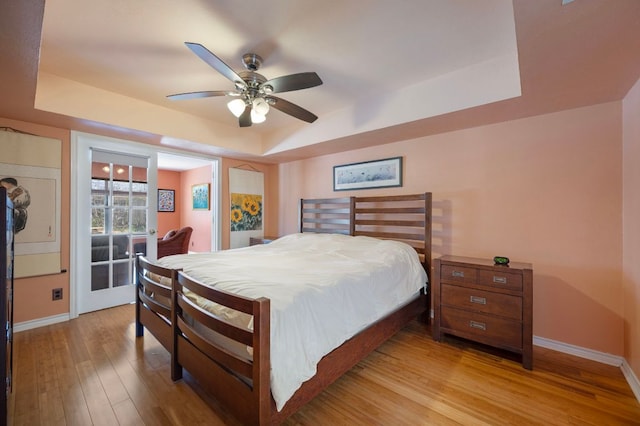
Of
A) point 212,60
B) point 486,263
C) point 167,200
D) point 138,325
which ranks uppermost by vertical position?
point 212,60

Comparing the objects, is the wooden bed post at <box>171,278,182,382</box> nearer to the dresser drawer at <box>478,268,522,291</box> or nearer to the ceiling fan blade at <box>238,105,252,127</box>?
the ceiling fan blade at <box>238,105,252,127</box>

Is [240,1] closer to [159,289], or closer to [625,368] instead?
[159,289]

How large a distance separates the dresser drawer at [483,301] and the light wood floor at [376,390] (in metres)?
0.40

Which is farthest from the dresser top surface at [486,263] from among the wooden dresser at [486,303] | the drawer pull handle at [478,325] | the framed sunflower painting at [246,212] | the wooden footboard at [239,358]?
the framed sunflower painting at [246,212]

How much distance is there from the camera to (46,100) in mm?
2451

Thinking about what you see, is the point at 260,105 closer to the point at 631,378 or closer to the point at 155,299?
the point at 155,299

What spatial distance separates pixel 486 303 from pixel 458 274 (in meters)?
0.31

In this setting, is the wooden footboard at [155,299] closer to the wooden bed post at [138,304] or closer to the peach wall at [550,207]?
the wooden bed post at [138,304]

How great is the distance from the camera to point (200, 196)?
22.9 feet

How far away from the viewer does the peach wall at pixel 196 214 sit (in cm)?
677

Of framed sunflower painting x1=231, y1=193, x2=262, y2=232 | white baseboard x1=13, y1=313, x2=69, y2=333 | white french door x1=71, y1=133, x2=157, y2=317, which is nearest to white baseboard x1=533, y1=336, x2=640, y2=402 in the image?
framed sunflower painting x1=231, y1=193, x2=262, y2=232

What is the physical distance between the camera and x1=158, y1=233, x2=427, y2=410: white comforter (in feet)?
4.66

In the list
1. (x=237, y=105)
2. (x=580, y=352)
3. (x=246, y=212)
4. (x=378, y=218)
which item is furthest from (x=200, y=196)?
(x=580, y=352)

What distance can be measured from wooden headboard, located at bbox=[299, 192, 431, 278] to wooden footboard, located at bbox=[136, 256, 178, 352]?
224cm
